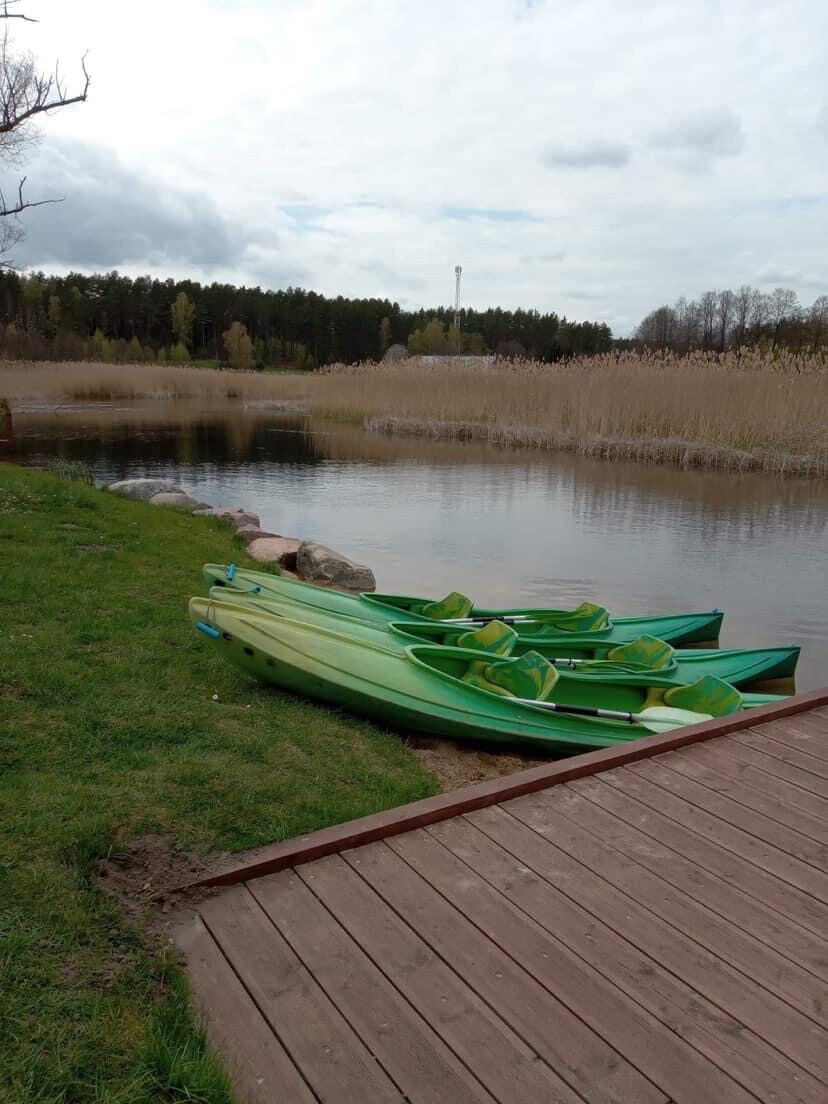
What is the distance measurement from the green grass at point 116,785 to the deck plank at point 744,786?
111cm

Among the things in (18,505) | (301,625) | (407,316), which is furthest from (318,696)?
(407,316)

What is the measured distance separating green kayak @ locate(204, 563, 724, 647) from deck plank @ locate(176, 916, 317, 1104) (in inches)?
111

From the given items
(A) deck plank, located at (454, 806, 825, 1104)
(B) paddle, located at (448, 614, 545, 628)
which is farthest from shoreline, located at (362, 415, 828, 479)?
(A) deck plank, located at (454, 806, 825, 1104)

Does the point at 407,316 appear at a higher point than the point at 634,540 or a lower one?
higher

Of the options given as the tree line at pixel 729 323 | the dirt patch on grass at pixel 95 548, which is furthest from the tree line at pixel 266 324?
the dirt patch on grass at pixel 95 548

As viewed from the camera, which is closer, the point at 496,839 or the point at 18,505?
the point at 496,839

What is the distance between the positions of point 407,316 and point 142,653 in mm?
69713

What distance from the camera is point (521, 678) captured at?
4.39m

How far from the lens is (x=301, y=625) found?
4109mm

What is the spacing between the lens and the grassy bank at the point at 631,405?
14.7 m

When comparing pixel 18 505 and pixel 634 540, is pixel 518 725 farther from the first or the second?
pixel 634 540

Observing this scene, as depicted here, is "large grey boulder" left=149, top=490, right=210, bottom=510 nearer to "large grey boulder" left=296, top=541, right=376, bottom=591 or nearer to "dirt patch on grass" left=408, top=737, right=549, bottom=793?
"large grey boulder" left=296, top=541, right=376, bottom=591

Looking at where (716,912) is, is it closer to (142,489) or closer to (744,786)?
(744,786)

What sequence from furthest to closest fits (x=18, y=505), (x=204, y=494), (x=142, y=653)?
1. (x=204, y=494)
2. (x=18, y=505)
3. (x=142, y=653)
